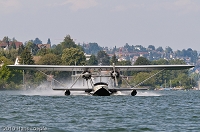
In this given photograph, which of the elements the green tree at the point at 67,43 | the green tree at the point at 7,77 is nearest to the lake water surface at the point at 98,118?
the green tree at the point at 7,77

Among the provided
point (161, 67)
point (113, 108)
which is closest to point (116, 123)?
point (113, 108)

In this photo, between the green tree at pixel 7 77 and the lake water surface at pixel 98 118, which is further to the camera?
the green tree at pixel 7 77

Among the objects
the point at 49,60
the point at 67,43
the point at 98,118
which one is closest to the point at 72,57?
the point at 49,60

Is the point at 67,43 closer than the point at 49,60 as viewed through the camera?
No

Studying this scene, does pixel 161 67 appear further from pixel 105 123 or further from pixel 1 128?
pixel 1 128

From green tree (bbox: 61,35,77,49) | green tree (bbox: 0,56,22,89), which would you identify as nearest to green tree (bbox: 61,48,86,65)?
green tree (bbox: 0,56,22,89)

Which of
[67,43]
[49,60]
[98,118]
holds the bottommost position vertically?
[98,118]

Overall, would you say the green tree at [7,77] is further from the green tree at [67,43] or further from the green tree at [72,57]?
the green tree at [67,43]

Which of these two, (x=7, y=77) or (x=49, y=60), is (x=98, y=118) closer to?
(x=7, y=77)

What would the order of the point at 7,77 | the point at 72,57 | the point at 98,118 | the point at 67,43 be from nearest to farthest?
the point at 98,118 → the point at 7,77 → the point at 72,57 → the point at 67,43

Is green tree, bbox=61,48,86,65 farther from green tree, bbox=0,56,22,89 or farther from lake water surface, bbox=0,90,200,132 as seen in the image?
lake water surface, bbox=0,90,200,132

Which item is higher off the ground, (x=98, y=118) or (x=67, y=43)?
(x=67, y=43)

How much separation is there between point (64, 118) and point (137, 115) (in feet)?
14.5

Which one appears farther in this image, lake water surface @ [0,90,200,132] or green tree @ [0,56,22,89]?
green tree @ [0,56,22,89]
